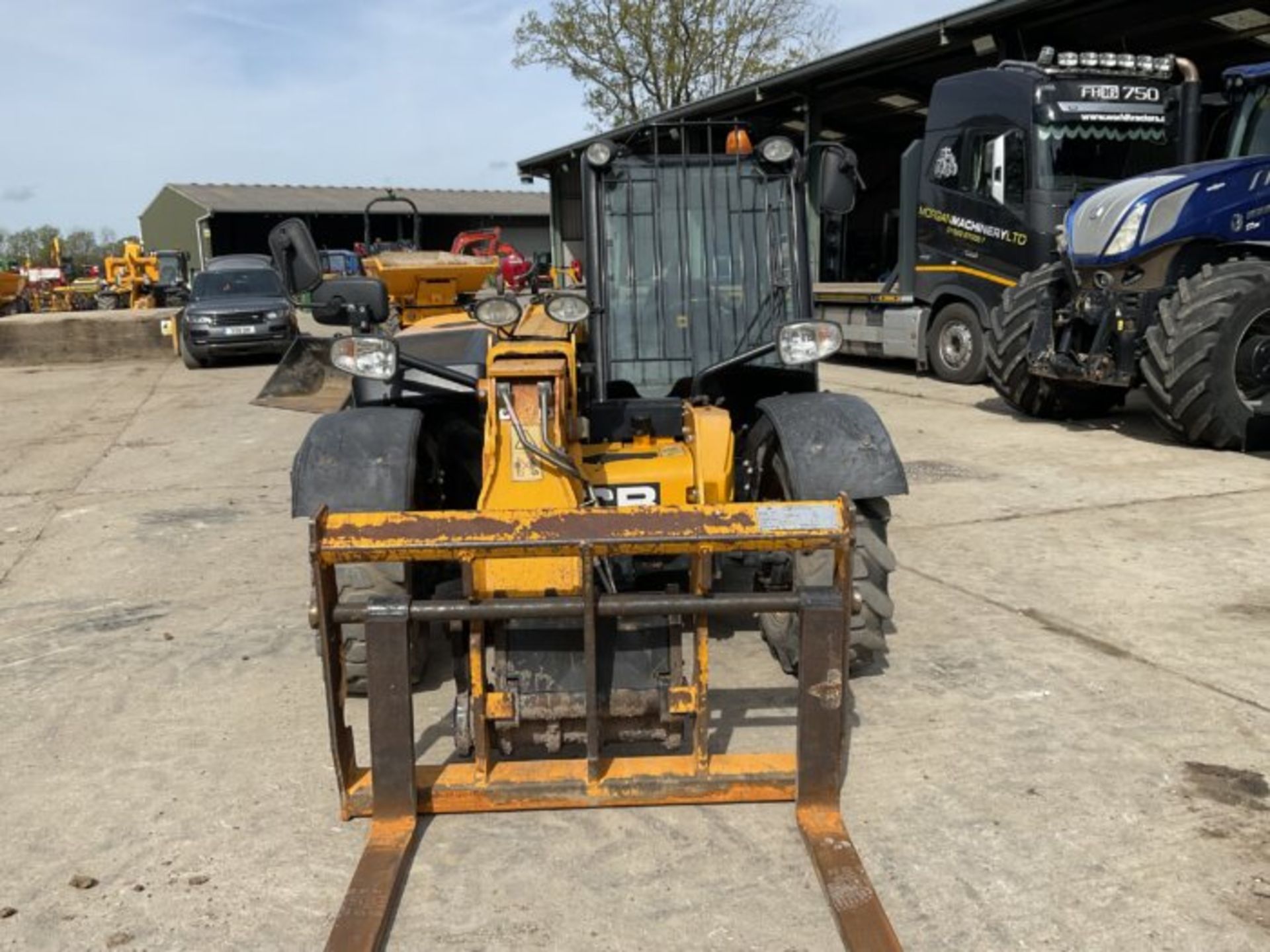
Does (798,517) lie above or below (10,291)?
below

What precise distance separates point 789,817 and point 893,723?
0.83 m

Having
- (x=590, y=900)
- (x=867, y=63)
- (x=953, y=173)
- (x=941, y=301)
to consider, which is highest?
(x=867, y=63)

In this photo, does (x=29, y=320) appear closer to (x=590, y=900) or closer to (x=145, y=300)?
(x=145, y=300)

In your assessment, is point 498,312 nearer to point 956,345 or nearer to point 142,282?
point 956,345

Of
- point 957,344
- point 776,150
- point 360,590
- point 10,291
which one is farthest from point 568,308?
point 10,291

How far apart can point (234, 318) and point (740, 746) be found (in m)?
16.0

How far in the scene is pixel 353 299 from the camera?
474 centimetres

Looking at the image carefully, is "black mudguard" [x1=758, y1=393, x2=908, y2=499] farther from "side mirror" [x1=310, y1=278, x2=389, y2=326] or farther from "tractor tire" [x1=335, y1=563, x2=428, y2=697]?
"side mirror" [x1=310, y1=278, x2=389, y2=326]

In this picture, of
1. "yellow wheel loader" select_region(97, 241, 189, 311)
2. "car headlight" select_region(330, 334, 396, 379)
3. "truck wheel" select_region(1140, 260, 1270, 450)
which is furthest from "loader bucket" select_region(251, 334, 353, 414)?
"yellow wheel loader" select_region(97, 241, 189, 311)

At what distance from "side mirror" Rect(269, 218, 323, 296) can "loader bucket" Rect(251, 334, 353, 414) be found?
9.11 meters

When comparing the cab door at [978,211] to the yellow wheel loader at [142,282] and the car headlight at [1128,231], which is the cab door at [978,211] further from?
the yellow wheel loader at [142,282]

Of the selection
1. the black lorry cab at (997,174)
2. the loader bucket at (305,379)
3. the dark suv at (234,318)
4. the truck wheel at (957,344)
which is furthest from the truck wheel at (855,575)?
the dark suv at (234,318)

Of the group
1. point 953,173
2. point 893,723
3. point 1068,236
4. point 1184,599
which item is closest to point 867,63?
point 953,173

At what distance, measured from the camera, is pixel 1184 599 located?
5.21 m
